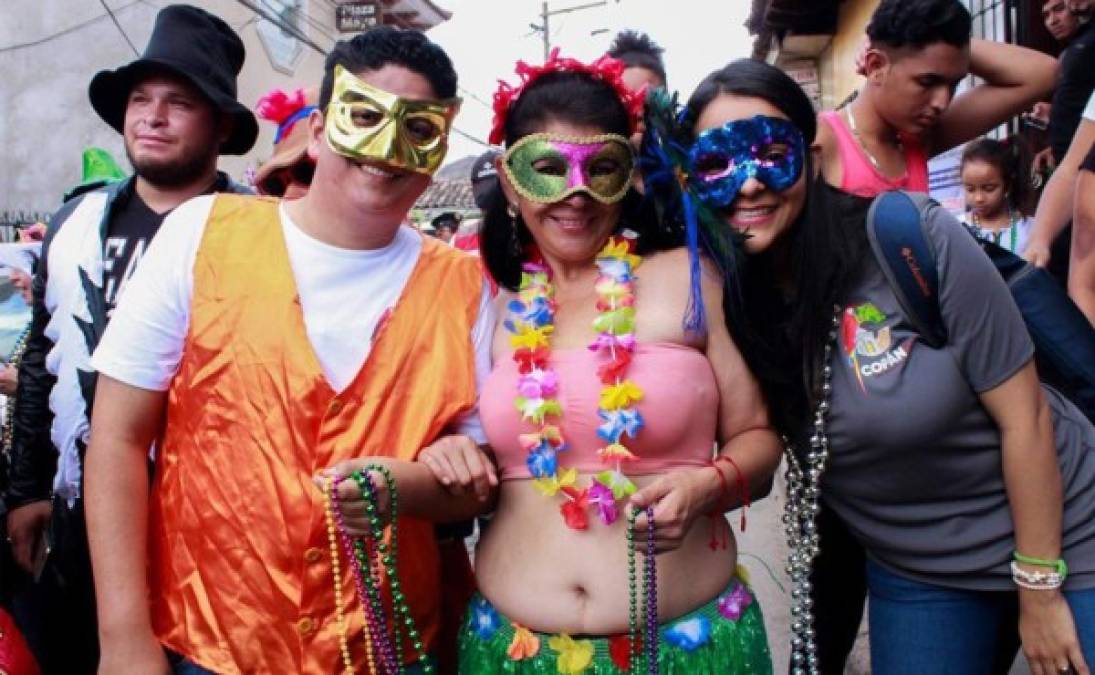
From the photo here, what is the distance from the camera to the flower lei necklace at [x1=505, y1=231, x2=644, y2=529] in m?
1.95

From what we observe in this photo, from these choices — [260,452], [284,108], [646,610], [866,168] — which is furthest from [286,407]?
[866,168]

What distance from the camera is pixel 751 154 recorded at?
2074mm

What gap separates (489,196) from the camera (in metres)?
2.39

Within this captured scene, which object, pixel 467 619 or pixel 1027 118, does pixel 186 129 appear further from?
pixel 1027 118

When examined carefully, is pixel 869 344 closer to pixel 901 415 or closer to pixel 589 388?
pixel 901 415

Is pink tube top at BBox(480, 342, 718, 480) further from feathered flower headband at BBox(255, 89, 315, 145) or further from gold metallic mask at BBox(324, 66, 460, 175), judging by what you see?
feathered flower headband at BBox(255, 89, 315, 145)

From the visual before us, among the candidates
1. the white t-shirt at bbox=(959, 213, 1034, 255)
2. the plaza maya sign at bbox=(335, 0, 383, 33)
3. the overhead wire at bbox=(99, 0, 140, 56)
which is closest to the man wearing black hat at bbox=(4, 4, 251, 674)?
the white t-shirt at bbox=(959, 213, 1034, 255)

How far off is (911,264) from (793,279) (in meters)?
0.28

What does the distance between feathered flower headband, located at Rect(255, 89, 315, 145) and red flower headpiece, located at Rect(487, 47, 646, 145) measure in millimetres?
1020

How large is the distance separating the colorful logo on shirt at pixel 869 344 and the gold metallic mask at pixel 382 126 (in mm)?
988

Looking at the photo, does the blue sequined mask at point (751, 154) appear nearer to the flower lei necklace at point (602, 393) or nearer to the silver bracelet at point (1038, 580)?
the flower lei necklace at point (602, 393)

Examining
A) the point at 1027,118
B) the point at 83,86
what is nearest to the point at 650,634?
the point at 1027,118

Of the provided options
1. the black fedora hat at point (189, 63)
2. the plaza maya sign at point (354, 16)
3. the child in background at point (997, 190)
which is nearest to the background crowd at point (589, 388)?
the black fedora hat at point (189, 63)

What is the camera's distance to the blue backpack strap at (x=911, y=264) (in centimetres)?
193
